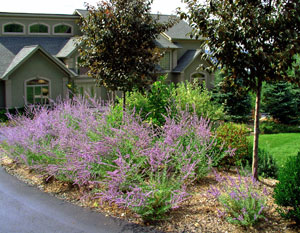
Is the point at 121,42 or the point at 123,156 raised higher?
the point at 121,42

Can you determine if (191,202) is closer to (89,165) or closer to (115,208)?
(115,208)

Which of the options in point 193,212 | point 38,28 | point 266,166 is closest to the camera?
point 193,212

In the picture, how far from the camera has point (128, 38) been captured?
11.6 meters

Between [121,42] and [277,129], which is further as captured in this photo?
[277,129]

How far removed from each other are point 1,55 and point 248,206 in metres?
23.3

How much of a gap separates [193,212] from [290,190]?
5.55 feet

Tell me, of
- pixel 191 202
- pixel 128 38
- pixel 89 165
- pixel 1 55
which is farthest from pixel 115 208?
pixel 1 55

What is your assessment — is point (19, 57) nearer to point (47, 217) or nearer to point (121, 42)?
point (121, 42)

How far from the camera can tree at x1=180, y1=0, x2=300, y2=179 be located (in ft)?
21.0

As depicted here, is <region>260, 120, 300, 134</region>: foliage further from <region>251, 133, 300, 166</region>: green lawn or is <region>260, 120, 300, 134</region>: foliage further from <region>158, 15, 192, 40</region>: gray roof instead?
<region>158, 15, 192, 40</region>: gray roof

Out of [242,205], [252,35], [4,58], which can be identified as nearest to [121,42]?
[252,35]

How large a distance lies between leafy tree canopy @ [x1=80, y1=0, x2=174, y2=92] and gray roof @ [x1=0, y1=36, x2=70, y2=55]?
15.6m

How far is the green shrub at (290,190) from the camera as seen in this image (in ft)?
17.7

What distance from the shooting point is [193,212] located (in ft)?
19.7
